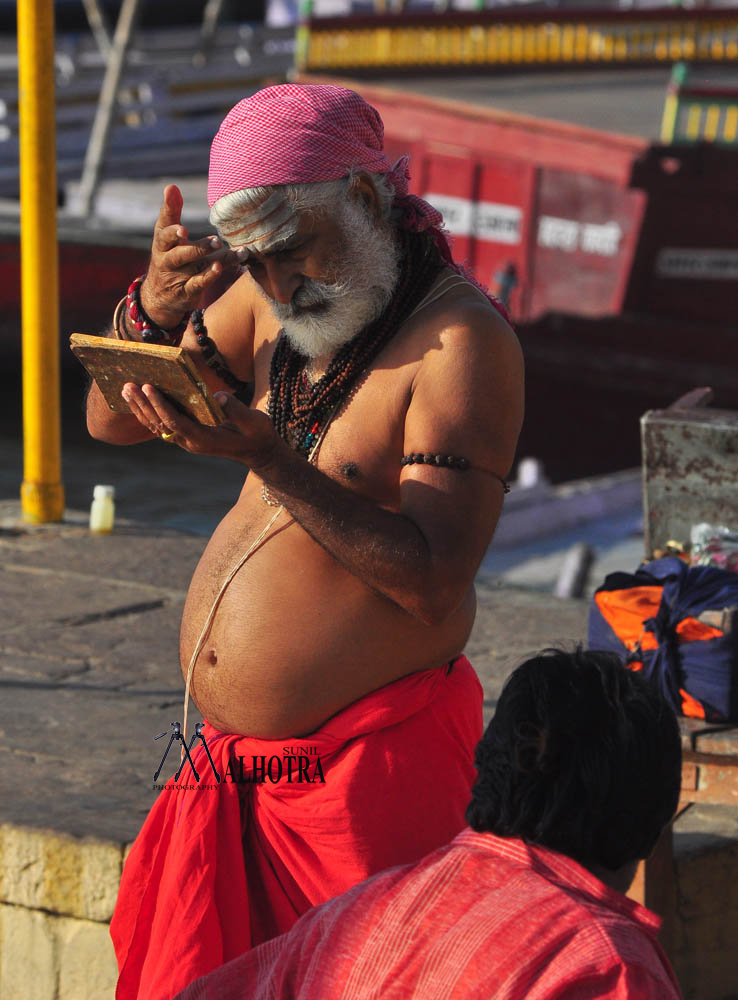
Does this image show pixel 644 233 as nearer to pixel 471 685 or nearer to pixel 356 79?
pixel 356 79

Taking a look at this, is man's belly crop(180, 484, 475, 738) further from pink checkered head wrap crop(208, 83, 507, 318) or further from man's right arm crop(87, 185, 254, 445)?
pink checkered head wrap crop(208, 83, 507, 318)

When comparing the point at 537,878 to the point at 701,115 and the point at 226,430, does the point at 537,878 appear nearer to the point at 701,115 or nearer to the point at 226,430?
the point at 226,430

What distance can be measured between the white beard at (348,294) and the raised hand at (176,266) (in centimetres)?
12

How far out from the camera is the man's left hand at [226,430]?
2.11 metres

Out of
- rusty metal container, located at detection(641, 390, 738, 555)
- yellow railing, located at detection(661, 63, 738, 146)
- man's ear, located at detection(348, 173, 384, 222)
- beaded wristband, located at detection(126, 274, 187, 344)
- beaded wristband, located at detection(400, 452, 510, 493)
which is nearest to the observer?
beaded wristband, located at detection(400, 452, 510, 493)

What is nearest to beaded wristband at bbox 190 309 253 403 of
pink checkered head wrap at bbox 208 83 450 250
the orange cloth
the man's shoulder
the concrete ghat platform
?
pink checkered head wrap at bbox 208 83 450 250

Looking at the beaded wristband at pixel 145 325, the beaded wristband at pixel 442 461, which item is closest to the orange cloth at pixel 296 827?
the beaded wristband at pixel 442 461

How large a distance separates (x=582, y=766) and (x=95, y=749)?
2218 millimetres

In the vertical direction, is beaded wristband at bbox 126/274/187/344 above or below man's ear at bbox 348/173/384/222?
below

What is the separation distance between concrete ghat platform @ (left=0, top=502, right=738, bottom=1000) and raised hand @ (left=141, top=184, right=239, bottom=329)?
1209 mm

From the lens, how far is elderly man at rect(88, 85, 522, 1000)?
7.32ft

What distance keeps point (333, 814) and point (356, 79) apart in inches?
475

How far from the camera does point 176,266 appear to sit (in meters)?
2.40

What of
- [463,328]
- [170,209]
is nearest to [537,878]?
[463,328]
